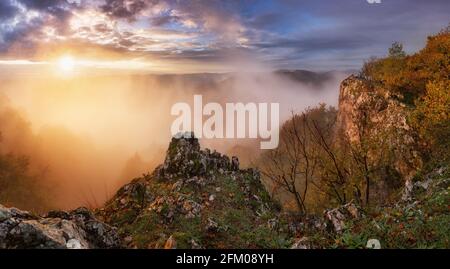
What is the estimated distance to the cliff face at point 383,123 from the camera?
35.9m

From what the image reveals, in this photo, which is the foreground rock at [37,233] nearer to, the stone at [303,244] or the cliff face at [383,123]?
the stone at [303,244]

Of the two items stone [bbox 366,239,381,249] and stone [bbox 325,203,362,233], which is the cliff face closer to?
stone [bbox 325,203,362,233]

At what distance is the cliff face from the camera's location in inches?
1415

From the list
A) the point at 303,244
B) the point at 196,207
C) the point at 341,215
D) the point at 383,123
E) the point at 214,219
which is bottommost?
the point at 214,219

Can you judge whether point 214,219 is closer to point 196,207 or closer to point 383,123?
point 196,207

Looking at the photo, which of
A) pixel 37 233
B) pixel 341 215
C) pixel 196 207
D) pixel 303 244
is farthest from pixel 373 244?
pixel 196 207

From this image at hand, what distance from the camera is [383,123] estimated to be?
1631 inches

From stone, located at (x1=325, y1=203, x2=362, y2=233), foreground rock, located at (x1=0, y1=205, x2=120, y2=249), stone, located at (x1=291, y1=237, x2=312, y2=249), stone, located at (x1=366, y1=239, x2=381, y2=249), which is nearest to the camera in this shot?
foreground rock, located at (x1=0, y1=205, x2=120, y2=249)

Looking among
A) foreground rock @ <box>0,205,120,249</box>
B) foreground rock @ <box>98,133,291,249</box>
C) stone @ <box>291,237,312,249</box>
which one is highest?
foreground rock @ <box>0,205,120,249</box>

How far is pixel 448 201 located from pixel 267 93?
522 ft

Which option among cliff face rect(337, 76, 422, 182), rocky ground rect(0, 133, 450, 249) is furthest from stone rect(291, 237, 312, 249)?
cliff face rect(337, 76, 422, 182)

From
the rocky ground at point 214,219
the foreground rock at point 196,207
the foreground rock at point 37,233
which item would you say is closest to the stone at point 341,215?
the rocky ground at point 214,219
